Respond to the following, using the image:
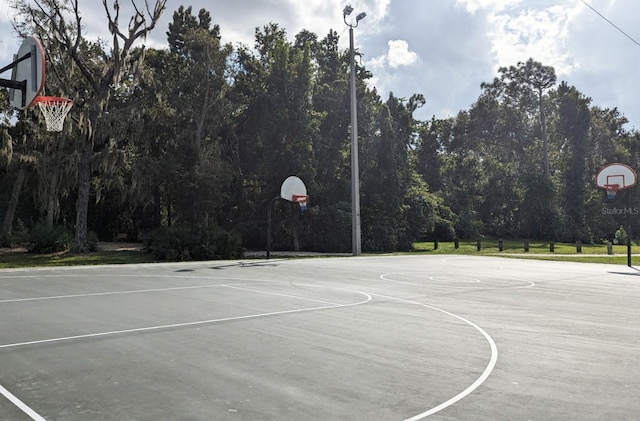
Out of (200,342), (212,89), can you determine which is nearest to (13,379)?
(200,342)

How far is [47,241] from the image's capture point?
25.5 metres

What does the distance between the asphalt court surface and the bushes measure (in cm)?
1294

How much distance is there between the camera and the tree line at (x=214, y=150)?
2616 cm

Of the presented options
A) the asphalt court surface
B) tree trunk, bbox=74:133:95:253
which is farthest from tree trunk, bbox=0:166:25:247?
the asphalt court surface

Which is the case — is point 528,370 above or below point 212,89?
below

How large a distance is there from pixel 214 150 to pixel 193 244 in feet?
25.5

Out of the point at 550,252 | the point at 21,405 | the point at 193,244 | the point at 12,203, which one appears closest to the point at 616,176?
the point at 550,252

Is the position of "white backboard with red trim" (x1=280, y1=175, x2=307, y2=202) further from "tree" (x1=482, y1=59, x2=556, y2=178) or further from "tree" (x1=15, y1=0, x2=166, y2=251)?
"tree" (x1=482, y1=59, x2=556, y2=178)

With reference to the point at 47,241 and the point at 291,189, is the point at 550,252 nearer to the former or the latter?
the point at 291,189

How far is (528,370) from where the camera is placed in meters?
5.22

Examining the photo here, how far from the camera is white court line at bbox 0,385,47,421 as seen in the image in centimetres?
381

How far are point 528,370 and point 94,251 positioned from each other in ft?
85.6

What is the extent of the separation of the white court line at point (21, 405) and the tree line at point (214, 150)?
69.6 ft

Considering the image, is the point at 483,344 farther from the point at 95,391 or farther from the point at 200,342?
the point at 95,391
